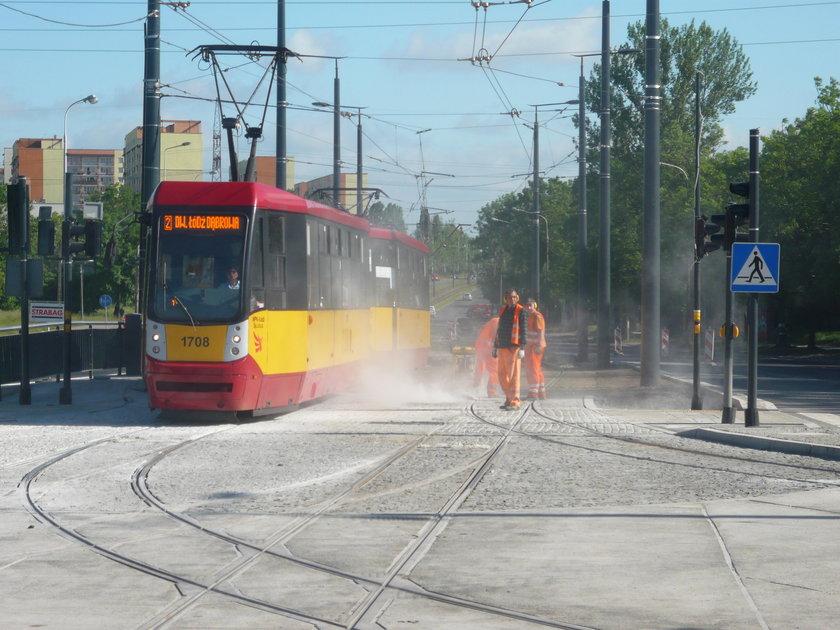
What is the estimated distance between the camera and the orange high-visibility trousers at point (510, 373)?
20.0m

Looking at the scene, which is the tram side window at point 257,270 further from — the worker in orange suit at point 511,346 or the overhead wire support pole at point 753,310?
the overhead wire support pole at point 753,310

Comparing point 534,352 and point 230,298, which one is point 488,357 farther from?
point 230,298

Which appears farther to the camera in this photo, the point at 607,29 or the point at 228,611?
the point at 607,29

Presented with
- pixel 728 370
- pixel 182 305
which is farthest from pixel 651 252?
pixel 182 305

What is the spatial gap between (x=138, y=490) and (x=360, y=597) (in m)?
4.74

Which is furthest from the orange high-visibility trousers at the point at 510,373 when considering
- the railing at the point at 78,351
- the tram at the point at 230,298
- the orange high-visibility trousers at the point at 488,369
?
the railing at the point at 78,351

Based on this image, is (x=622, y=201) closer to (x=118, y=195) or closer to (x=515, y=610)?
(x=118, y=195)

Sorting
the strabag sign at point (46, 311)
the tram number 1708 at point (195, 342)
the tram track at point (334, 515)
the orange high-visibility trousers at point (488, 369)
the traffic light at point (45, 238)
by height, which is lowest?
the tram track at point (334, 515)

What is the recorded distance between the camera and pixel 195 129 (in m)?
156

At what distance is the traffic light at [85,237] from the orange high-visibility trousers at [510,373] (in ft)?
22.3

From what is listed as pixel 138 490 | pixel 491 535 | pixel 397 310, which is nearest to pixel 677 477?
pixel 491 535

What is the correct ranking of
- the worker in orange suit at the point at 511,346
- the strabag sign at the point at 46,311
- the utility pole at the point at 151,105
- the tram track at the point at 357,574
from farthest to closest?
the strabag sign at the point at 46,311 < the utility pole at the point at 151,105 < the worker in orange suit at the point at 511,346 < the tram track at the point at 357,574

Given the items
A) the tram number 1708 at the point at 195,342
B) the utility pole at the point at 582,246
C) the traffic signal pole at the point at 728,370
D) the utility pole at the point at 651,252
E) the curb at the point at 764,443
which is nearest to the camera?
the curb at the point at 764,443

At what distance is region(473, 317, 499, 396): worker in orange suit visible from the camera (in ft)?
76.5
